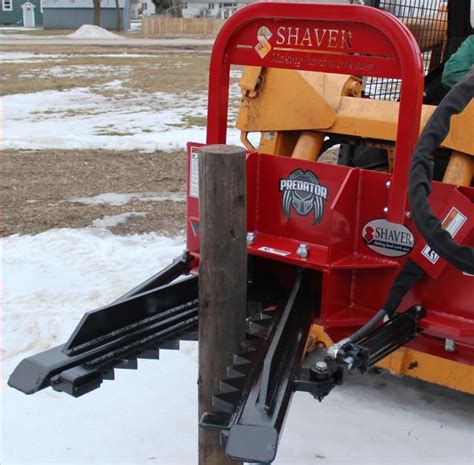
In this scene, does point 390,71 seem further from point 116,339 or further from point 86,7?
point 86,7

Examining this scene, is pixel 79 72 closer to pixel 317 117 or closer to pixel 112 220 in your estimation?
pixel 112 220

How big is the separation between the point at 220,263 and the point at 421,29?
283cm

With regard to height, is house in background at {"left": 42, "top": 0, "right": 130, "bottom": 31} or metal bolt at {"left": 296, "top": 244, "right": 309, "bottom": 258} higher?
metal bolt at {"left": 296, "top": 244, "right": 309, "bottom": 258}

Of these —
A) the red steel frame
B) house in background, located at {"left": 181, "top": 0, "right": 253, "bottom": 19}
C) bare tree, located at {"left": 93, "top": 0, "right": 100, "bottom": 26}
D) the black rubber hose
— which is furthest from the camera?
house in background, located at {"left": 181, "top": 0, "right": 253, "bottom": 19}

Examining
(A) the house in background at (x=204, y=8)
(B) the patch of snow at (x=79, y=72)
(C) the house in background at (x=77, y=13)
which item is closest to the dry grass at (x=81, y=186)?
(B) the patch of snow at (x=79, y=72)

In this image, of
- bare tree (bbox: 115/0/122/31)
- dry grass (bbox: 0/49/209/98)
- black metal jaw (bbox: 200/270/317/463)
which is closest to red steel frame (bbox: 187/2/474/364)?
black metal jaw (bbox: 200/270/317/463)

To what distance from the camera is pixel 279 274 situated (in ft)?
11.8

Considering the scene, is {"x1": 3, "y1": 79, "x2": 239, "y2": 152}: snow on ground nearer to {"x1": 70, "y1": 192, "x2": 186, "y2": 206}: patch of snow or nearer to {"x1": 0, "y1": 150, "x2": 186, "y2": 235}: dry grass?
{"x1": 0, "y1": 150, "x2": 186, "y2": 235}: dry grass

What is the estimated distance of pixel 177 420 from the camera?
3645 mm

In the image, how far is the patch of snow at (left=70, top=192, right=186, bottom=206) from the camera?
716 centimetres

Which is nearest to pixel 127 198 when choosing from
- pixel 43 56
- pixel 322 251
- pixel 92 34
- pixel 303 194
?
pixel 303 194

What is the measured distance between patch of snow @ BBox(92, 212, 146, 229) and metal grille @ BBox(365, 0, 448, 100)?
2692 mm

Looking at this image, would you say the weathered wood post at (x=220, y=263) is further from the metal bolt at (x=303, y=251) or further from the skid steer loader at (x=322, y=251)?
the metal bolt at (x=303, y=251)

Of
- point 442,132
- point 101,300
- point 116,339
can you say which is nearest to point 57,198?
point 101,300
